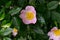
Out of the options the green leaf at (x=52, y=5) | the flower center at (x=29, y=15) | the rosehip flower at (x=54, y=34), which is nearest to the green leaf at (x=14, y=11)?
the flower center at (x=29, y=15)

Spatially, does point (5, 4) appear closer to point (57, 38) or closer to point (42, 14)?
point (42, 14)

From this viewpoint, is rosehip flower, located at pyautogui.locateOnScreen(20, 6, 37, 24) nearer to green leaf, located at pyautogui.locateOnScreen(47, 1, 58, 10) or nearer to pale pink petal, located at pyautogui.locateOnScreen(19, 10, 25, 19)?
pale pink petal, located at pyautogui.locateOnScreen(19, 10, 25, 19)

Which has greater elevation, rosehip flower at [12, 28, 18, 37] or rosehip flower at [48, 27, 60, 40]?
rosehip flower at [48, 27, 60, 40]

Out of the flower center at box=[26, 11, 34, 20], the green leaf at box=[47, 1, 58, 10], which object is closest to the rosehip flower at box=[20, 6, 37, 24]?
the flower center at box=[26, 11, 34, 20]

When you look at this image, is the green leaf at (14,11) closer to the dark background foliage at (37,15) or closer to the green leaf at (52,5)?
the dark background foliage at (37,15)

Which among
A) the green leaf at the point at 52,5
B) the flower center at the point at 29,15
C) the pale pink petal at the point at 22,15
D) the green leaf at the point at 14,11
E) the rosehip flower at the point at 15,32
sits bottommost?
the rosehip flower at the point at 15,32

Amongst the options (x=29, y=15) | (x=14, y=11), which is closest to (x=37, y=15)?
(x=29, y=15)
